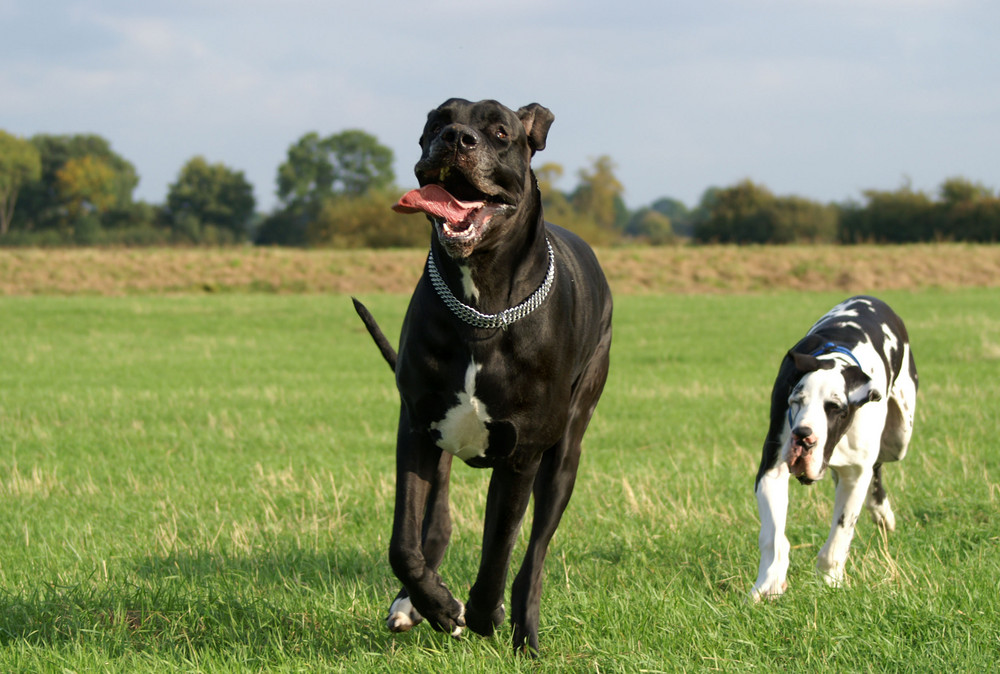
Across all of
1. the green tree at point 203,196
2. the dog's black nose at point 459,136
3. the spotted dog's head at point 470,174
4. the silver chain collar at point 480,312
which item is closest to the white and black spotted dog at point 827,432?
the silver chain collar at point 480,312

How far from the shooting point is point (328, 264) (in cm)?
4091

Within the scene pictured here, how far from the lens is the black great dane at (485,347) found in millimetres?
3670

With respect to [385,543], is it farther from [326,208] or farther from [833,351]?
[326,208]

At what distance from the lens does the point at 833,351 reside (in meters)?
5.59

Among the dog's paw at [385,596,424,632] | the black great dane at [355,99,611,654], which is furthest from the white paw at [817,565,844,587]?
the dog's paw at [385,596,424,632]

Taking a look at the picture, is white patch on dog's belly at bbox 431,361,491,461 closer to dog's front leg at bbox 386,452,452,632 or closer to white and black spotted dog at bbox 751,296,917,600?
dog's front leg at bbox 386,452,452,632

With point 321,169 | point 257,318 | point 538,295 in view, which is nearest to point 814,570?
point 538,295

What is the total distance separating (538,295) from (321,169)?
102276 mm

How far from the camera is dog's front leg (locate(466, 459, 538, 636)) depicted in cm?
412

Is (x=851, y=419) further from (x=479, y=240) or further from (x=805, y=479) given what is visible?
(x=479, y=240)

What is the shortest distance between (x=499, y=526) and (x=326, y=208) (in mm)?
74973

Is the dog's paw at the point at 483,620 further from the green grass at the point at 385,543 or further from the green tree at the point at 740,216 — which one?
the green tree at the point at 740,216

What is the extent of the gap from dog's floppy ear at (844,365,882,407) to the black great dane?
172cm

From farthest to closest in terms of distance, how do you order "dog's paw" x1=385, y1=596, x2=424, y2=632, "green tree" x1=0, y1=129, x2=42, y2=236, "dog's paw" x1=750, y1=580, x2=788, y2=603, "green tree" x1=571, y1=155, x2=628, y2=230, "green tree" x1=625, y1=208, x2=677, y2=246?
1. "green tree" x1=625, y1=208, x2=677, y2=246
2. "green tree" x1=571, y1=155, x2=628, y2=230
3. "green tree" x1=0, y1=129, x2=42, y2=236
4. "dog's paw" x1=750, y1=580, x2=788, y2=603
5. "dog's paw" x1=385, y1=596, x2=424, y2=632
